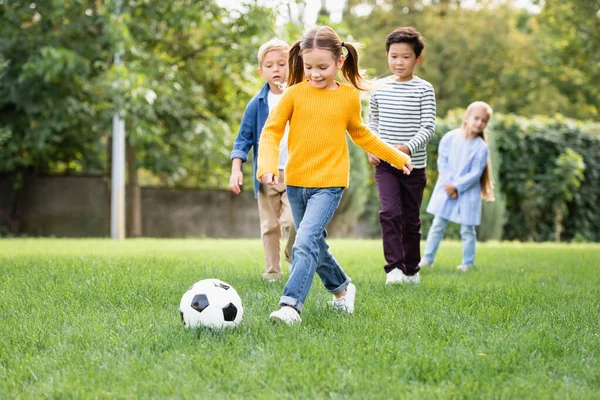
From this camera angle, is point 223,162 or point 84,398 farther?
point 223,162

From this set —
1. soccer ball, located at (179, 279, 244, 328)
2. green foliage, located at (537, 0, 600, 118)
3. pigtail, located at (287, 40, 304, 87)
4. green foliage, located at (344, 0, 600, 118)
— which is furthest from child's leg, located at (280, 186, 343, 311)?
green foliage, located at (344, 0, 600, 118)

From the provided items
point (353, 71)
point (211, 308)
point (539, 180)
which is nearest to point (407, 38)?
point (353, 71)

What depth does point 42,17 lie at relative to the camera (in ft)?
48.1

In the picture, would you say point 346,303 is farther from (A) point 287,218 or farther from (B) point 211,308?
(A) point 287,218

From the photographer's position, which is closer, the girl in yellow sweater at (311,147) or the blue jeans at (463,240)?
the girl in yellow sweater at (311,147)

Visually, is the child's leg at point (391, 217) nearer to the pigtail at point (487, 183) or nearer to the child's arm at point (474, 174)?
the child's arm at point (474, 174)

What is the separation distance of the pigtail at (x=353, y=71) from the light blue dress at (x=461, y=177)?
3.54 metres

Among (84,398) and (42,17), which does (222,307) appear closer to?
(84,398)

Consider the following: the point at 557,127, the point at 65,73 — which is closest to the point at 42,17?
the point at 65,73

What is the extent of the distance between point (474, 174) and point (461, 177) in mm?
161

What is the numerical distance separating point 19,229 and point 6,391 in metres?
15.8

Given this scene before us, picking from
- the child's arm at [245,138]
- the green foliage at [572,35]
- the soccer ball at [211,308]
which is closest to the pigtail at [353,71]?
the child's arm at [245,138]

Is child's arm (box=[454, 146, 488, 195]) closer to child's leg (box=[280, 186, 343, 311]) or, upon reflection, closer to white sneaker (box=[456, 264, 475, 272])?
white sneaker (box=[456, 264, 475, 272])

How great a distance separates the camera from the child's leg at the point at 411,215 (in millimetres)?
6238
